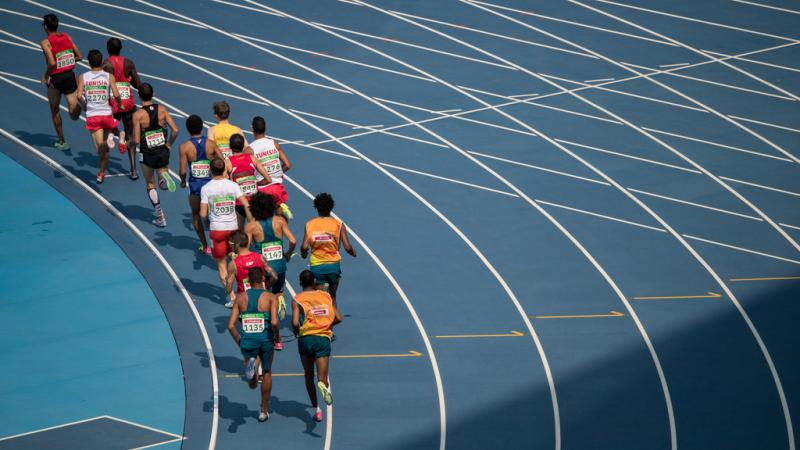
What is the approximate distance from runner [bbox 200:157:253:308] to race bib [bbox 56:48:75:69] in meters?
4.59

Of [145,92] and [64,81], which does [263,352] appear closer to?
[145,92]

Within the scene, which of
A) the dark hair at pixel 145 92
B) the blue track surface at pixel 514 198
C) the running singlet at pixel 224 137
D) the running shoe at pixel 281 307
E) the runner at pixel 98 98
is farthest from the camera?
the runner at pixel 98 98

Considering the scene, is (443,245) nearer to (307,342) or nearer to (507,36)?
(307,342)

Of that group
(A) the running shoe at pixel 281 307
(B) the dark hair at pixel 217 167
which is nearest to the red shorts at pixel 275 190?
(B) the dark hair at pixel 217 167

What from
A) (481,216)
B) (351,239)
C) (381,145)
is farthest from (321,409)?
(381,145)

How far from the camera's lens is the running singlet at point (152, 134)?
16.2m

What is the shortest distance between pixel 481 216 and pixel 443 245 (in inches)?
47.1

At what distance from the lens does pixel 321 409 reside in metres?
13.4

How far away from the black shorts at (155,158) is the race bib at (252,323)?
15.8 feet

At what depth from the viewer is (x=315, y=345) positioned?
40.9 ft

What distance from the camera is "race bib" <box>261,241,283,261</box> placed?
13953mm

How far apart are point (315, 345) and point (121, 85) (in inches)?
268

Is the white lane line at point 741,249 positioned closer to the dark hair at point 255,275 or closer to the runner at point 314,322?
the runner at point 314,322

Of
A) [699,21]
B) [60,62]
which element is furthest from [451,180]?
[699,21]
